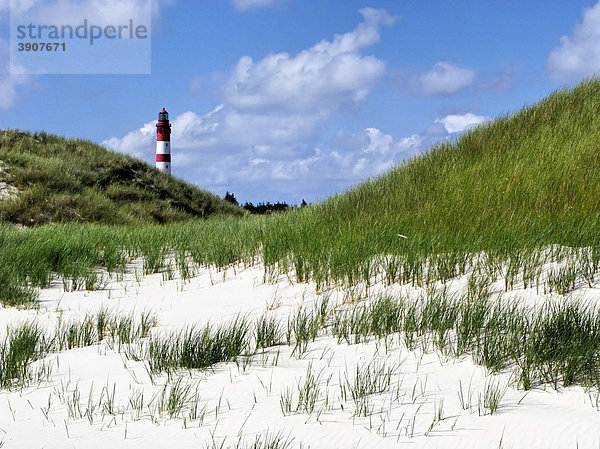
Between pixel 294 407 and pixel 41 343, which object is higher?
pixel 41 343

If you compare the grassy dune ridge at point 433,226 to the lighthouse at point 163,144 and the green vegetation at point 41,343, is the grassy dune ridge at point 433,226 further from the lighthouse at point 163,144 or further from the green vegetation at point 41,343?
the lighthouse at point 163,144

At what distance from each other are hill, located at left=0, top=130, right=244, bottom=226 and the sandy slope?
13.0 m

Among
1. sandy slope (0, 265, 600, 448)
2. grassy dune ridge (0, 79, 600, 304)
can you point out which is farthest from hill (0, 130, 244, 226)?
sandy slope (0, 265, 600, 448)

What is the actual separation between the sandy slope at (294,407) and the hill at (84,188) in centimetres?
1304

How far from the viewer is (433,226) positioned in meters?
7.48

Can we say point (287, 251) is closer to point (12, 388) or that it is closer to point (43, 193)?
point (12, 388)

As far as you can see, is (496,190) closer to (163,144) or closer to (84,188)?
(84,188)

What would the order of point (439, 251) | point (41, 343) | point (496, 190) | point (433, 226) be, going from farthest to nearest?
point (496, 190)
point (433, 226)
point (439, 251)
point (41, 343)

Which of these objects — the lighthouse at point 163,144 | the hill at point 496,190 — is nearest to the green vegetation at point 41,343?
the hill at point 496,190

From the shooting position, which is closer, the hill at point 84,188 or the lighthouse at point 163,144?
the hill at point 84,188

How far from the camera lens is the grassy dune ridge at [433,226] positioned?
20.1 feet

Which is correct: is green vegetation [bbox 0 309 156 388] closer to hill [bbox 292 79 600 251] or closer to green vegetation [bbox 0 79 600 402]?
green vegetation [bbox 0 79 600 402]

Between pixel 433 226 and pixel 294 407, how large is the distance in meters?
4.82

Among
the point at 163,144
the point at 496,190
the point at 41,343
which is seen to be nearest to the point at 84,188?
the point at 163,144
